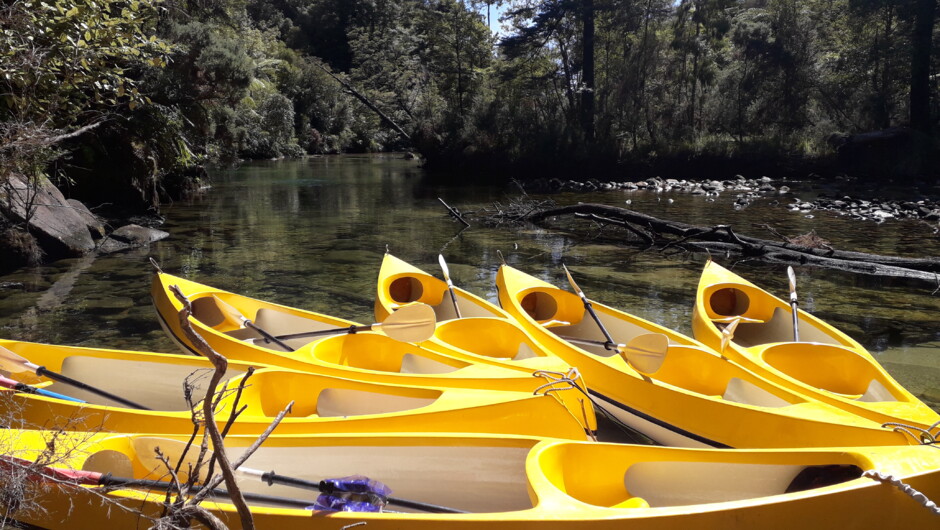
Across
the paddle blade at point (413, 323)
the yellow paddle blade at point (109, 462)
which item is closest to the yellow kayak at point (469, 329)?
the paddle blade at point (413, 323)

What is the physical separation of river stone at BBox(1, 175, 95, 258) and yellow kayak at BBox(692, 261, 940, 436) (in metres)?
9.63

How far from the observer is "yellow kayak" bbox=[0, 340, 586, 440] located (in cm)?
348

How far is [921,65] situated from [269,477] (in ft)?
84.6

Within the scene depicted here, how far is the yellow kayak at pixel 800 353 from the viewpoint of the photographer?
3.93 meters

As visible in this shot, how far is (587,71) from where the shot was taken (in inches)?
1075

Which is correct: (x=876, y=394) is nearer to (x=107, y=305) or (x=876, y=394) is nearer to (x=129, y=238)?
(x=107, y=305)

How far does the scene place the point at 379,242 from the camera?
12945 mm

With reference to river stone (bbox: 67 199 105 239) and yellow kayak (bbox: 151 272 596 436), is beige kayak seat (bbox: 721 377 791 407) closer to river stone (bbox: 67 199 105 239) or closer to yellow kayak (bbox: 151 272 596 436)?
yellow kayak (bbox: 151 272 596 436)

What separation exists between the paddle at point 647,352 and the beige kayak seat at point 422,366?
1235 mm

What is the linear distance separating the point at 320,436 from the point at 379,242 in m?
9.86

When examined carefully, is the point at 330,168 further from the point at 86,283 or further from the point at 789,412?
the point at 789,412

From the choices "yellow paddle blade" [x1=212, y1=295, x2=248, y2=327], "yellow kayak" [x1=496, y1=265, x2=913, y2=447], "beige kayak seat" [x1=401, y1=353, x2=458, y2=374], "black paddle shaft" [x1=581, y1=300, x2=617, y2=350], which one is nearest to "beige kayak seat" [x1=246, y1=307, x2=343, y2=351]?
"yellow paddle blade" [x1=212, y1=295, x2=248, y2=327]

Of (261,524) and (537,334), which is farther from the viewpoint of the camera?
(537,334)

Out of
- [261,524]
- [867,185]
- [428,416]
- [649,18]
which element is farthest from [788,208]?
[261,524]
